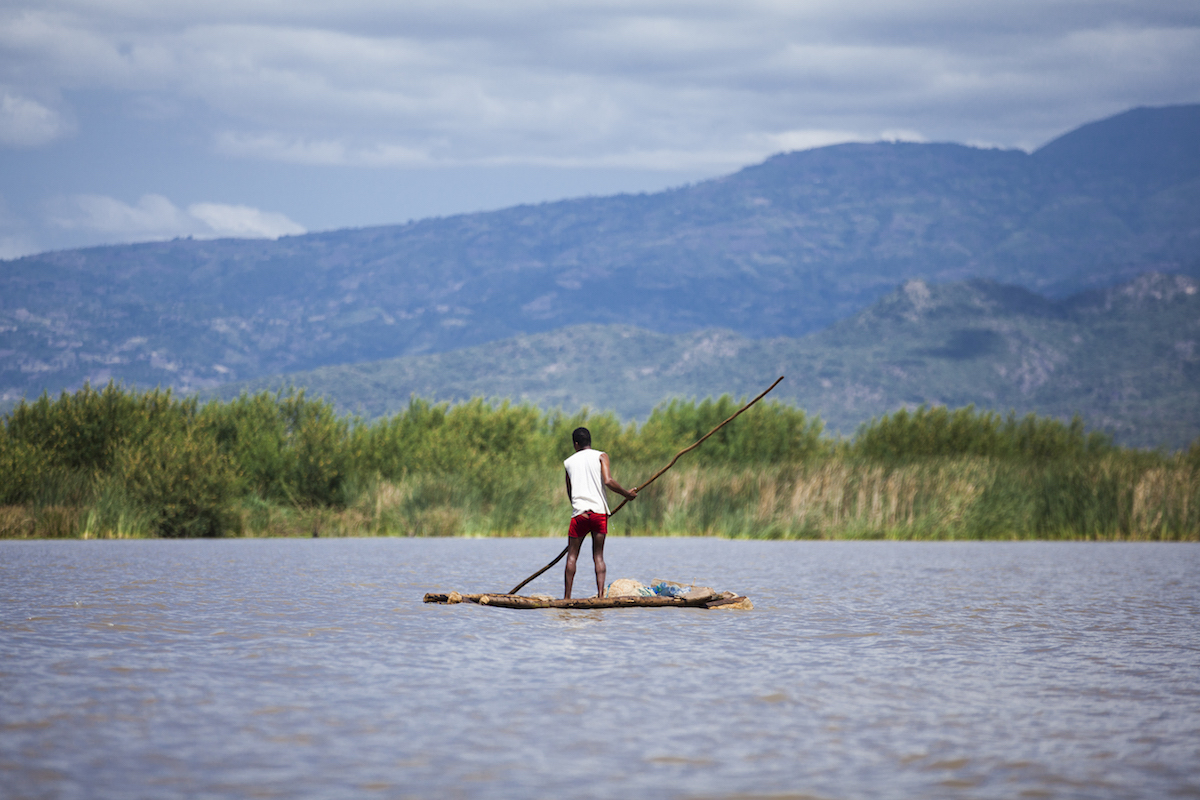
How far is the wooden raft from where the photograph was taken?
1411 centimetres

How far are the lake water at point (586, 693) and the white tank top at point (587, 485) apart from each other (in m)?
1.13

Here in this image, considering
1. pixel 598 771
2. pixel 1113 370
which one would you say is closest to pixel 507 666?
pixel 598 771

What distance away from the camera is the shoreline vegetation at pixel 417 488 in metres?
27.0

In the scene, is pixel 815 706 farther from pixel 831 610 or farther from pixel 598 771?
pixel 831 610

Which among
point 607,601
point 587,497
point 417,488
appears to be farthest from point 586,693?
point 417,488

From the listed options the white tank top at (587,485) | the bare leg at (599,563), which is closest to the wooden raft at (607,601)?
the bare leg at (599,563)

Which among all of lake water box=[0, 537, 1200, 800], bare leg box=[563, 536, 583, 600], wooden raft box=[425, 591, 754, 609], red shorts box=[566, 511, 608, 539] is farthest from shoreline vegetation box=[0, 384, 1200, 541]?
red shorts box=[566, 511, 608, 539]

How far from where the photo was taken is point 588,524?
575 inches

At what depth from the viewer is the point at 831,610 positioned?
14.8 m

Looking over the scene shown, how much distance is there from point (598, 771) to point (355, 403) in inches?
7497

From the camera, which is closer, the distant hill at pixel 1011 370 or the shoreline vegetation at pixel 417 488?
the shoreline vegetation at pixel 417 488

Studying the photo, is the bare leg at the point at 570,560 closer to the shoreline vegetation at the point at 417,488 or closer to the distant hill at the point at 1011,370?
the shoreline vegetation at the point at 417,488

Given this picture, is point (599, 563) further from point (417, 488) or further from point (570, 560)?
point (417, 488)

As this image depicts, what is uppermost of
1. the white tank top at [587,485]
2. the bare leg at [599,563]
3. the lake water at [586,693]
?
the white tank top at [587,485]
